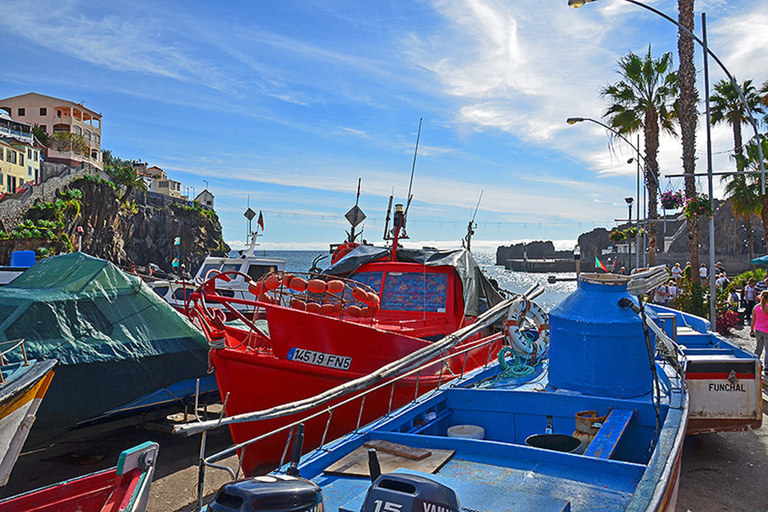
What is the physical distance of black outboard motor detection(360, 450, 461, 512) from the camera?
93.2 inches

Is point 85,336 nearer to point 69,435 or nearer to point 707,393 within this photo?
point 69,435

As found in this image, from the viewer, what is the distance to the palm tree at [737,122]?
26.4m

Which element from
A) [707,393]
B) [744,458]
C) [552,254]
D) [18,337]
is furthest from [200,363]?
[552,254]

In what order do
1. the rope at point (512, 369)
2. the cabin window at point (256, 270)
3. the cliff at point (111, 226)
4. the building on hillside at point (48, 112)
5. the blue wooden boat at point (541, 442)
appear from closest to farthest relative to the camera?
the blue wooden boat at point (541, 442) < the rope at point (512, 369) < the cabin window at point (256, 270) < the cliff at point (111, 226) < the building on hillside at point (48, 112)

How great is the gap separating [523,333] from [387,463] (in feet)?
13.9

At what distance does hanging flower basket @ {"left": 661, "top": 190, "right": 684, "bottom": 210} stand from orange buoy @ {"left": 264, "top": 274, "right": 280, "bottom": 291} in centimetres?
1231

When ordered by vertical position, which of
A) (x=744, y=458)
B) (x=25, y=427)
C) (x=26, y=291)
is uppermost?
(x=26, y=291)

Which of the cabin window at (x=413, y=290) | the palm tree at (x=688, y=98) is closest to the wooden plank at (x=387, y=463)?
the cabin window at (x=413, y=290)

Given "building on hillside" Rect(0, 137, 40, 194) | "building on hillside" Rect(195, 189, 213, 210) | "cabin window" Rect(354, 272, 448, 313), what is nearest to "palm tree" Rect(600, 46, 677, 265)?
"cabin window" Rect(354, 272, 448, 313)

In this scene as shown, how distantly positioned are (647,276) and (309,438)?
15.3 feet

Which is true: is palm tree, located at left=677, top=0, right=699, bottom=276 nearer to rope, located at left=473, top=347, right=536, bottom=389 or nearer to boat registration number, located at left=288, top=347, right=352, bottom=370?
rope, located at left=473, top=347, right=536, bottom=389

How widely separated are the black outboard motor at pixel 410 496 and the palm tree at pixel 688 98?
62.2ft

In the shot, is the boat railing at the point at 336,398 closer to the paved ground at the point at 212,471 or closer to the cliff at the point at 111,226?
the paved ground at the point at 212,471

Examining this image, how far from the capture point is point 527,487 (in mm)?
3576
